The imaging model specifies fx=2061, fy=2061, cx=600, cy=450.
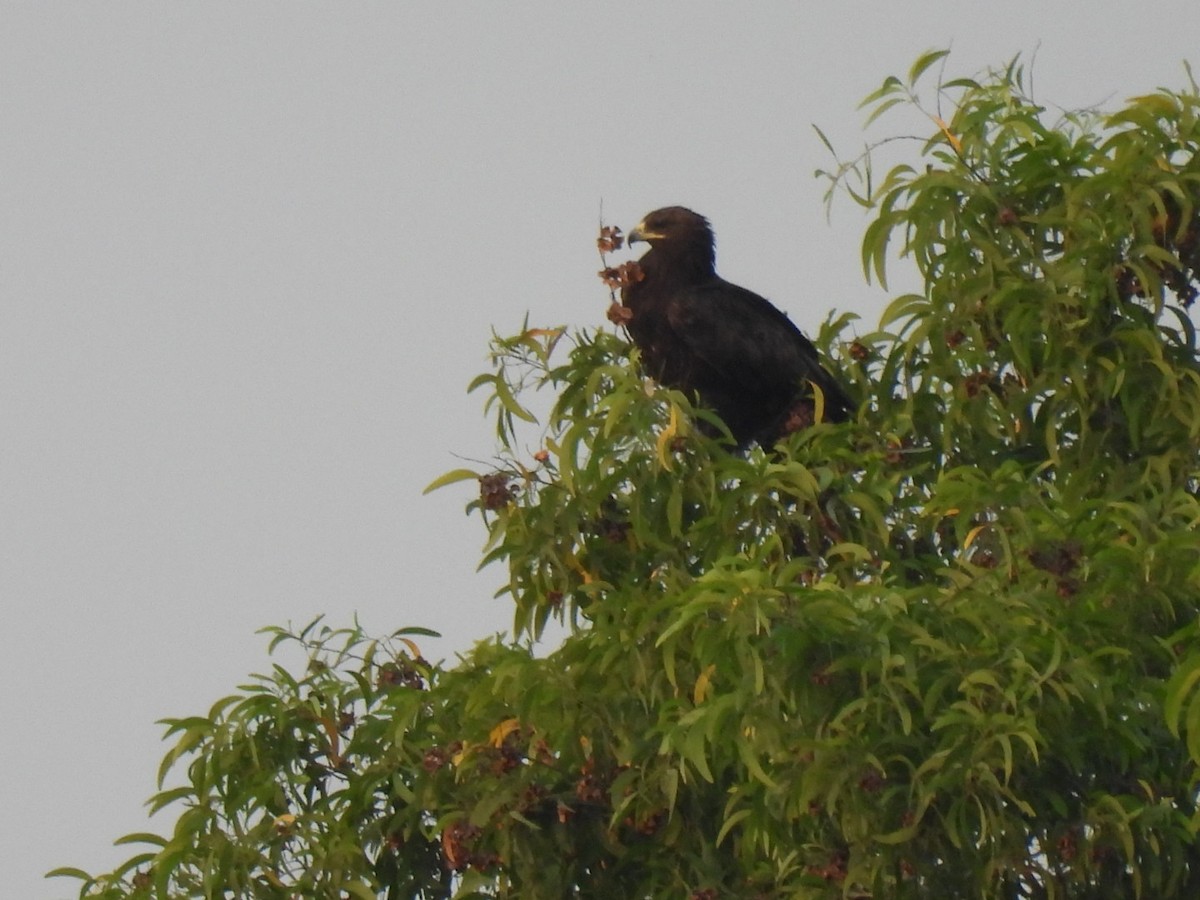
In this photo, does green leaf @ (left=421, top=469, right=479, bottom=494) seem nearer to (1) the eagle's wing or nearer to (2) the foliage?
(2) the foliage

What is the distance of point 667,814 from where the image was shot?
17.3ft

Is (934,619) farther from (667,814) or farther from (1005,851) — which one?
(667,814)

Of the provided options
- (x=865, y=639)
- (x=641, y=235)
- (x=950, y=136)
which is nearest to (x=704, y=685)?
(x=865, y=639)

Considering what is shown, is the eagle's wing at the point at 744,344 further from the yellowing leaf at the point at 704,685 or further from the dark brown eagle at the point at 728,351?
the yellowing leaf at the point at 704,685

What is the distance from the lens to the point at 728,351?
7.98 m

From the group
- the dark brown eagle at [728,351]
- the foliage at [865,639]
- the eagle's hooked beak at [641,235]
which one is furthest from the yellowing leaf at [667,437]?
the eagle's hooked beak at [641,235]

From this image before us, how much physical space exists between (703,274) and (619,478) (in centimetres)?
326

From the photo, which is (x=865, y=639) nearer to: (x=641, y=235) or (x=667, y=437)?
(x=667, y=437)

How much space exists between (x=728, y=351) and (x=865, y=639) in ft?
11.2

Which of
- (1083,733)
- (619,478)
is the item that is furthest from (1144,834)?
(619,478)

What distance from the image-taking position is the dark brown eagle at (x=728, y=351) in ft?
25.8

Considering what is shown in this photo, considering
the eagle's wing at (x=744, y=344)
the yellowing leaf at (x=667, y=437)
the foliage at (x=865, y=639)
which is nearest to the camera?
the foliage at (x=865, y=639)

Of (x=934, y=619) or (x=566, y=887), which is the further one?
(x=566, y=887)

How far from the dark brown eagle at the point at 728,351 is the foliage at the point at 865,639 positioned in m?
1.21
